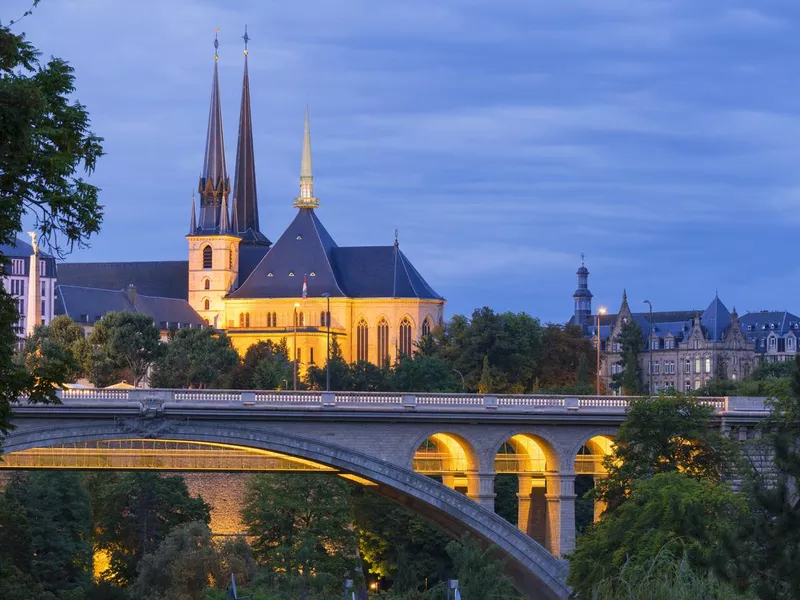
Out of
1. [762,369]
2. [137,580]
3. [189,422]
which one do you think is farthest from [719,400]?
[762,369]

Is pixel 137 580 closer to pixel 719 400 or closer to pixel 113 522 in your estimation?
pixel 113 522

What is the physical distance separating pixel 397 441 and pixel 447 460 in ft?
13.0

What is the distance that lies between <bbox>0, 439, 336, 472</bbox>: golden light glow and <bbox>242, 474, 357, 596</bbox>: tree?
19292 millimetres

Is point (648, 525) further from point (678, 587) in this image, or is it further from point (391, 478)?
point (678, 587)

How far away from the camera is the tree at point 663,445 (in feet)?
255

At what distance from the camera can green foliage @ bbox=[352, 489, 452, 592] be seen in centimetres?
10281

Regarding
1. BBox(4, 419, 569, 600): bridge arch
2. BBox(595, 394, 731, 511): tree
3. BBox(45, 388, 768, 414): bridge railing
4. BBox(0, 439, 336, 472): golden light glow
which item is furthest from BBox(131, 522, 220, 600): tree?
BBox(595, 394, 731, 511): tree

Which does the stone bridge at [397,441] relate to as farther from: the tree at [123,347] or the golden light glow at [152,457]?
the tree at [123,347]

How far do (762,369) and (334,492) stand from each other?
7873cm

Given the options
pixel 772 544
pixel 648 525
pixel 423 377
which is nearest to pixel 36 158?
pixel 772 544

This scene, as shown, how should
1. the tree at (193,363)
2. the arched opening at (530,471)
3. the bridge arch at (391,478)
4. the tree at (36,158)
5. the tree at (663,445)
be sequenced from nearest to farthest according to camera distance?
the tree at (36,158)
the bridge arch at (391,478)
the tree at (663,445)
the arched opening at (530,471)
the tree at (193,363)

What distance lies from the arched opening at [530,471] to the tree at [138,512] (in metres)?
27.3

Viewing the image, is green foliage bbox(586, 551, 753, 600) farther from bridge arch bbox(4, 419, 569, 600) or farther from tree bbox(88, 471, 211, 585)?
tree bbox(88, 471, 211, 585)

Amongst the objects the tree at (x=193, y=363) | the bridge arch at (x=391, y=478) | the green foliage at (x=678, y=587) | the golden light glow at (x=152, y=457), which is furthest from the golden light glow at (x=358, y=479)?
the tree at (x=193, y=363)
